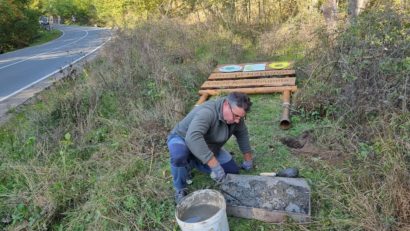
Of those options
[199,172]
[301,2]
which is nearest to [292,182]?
[199,172]

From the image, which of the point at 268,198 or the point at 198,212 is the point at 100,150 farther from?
the point at 268,198

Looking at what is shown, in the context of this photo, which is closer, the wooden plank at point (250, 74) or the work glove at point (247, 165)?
the work glove at point (247, 165)

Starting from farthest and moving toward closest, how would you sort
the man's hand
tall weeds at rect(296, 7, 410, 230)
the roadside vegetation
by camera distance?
the man's hand → the roadside vegetation → tall weeds at rect(296, 7, 410, 230)

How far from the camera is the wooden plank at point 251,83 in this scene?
5.97 m

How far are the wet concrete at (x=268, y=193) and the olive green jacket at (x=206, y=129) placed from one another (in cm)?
41

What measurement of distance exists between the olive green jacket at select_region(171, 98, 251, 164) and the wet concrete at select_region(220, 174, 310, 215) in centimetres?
41

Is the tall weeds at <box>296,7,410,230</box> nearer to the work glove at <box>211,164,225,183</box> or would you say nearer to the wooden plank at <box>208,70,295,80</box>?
the work glove at <box>211,164,225,183</box>

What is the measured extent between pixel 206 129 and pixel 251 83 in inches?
142

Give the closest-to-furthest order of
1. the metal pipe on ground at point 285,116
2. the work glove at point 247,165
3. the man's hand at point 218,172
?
the man's hand at point 218,172 < the work glove at point 247,165 < the metal pipe on ground at point 285,116

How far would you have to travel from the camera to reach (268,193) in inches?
113

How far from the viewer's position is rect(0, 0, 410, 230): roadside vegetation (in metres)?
2.70

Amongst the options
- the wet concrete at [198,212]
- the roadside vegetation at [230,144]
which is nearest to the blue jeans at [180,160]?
the roadside vegetation at [230,144]

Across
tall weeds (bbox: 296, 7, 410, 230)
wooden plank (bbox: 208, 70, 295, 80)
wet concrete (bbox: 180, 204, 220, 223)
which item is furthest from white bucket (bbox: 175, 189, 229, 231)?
wooden plank (bbox: 208, 70, 295, 80)

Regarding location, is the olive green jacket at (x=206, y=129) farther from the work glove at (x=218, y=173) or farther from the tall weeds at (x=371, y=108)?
the tall weeds at (x=371, y=108)
